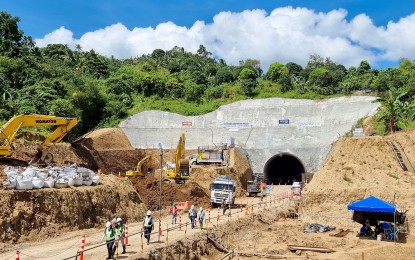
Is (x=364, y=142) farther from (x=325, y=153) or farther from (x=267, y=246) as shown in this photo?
(x=267, y=246)

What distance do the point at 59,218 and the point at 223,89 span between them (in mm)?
58062

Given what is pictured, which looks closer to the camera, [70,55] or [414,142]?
[414,142]

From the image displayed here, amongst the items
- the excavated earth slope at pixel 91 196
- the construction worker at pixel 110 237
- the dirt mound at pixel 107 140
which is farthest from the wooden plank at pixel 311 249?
the dirt mound at pixel 107 140

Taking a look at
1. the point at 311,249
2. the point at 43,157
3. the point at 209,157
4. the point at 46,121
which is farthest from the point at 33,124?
the point at 311,249

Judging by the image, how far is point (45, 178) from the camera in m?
24.2

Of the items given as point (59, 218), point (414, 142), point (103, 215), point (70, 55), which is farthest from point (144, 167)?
point (70, 55)

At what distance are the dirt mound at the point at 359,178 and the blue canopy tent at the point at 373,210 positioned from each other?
8.47 ft

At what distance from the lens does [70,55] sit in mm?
99750

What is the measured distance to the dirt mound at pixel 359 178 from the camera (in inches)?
1291

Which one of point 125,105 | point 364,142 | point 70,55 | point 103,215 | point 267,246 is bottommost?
point 267,246

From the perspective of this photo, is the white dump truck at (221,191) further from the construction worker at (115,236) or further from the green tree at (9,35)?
the green tree at (9,35)

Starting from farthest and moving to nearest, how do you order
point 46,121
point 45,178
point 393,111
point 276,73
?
point 276,73, point 393,111, point 46,121, point 45,178

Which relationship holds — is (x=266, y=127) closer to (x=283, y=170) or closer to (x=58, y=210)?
(x=283, y=170)

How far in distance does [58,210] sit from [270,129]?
42.3 meters
